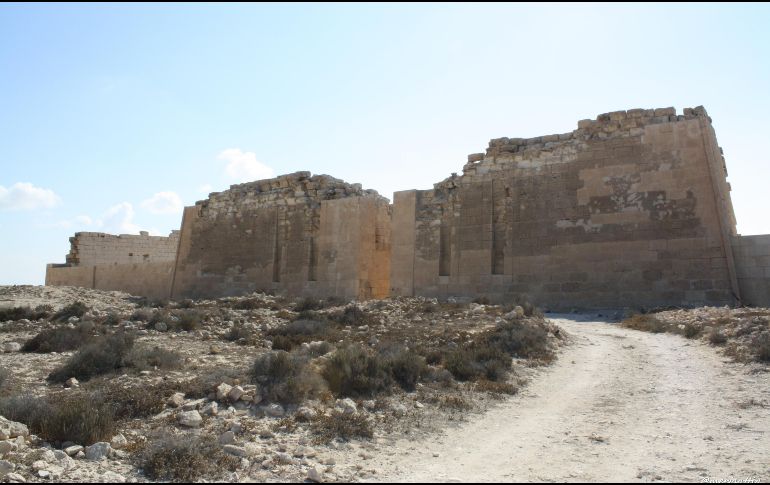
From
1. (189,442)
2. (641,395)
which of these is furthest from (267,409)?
(641,395)

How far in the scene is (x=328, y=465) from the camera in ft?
16.3

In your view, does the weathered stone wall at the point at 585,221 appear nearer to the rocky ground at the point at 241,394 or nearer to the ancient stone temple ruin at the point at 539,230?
the ancient stone temple ruin at the point at 539,230

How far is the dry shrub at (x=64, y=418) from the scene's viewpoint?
16.7 feet

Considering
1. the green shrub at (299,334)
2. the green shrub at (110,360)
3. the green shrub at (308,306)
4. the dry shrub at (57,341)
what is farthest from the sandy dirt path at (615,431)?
the green shrub at (308,306)

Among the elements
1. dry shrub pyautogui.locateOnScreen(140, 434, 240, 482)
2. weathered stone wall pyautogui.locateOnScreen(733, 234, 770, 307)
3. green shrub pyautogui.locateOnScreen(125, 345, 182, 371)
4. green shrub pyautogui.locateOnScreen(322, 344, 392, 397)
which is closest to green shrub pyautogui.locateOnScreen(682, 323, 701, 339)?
weathered stone wall pyautogui.locateOnScreen(733, 234, 770, 307)

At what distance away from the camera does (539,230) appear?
1745 cm

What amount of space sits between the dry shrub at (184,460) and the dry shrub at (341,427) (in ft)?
3.21

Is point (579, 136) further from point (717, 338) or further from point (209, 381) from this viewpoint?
point (209, 381)

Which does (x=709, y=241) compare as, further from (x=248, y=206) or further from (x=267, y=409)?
(x=248, y=206)

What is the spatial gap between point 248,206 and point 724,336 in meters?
18.8

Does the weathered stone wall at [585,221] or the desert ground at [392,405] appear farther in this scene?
the weathered stone wall at [585,221]

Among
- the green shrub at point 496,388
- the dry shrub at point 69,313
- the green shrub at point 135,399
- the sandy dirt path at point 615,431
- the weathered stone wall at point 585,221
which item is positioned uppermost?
the weathered stone wall at point 585,221

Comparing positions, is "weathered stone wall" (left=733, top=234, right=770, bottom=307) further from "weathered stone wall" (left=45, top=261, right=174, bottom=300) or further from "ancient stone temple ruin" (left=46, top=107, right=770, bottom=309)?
"weathered stone wall" (left=45, top=261, right=174, bottom=300)

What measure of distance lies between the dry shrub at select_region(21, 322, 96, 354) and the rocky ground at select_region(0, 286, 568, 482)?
23 mm
